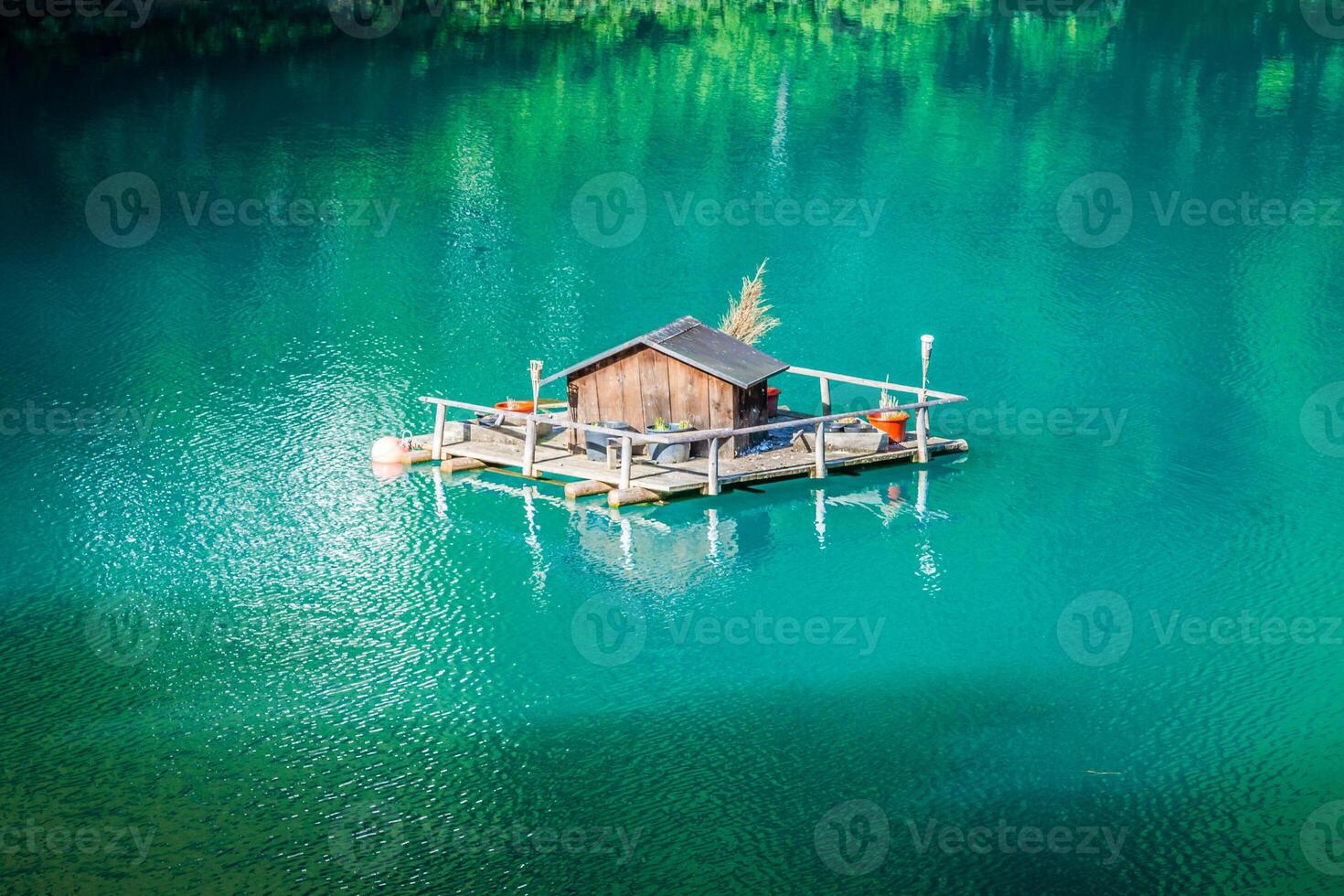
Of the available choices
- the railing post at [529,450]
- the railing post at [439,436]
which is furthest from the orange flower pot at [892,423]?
the railing post at [439,436]

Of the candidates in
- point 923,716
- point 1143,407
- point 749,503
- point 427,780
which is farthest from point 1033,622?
point 1143,407

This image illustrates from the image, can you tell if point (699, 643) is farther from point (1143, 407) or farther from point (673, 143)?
point (673, 143)

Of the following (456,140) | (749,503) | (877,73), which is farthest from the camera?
(877,73)

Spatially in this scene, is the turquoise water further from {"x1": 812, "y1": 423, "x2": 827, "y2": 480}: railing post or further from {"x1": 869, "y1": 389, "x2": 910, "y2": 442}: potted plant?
{"x1": 869, "y1": 389, "x2": 910, "y2": 442}: potted plant

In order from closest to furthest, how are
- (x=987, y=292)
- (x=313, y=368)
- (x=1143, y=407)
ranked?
(x=1143, y=407)
(x=313, y=368)
(x=987, y=292)

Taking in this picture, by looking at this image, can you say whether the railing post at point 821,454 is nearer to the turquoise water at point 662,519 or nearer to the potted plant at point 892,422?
the turquoise water at point 662,519

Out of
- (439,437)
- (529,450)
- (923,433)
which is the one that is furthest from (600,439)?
(923,433)

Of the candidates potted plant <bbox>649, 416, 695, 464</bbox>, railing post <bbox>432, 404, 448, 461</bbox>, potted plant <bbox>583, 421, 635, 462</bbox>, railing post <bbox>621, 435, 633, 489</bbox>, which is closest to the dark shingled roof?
potted plant <bbox>583, 421, 635, 462</bbox>
